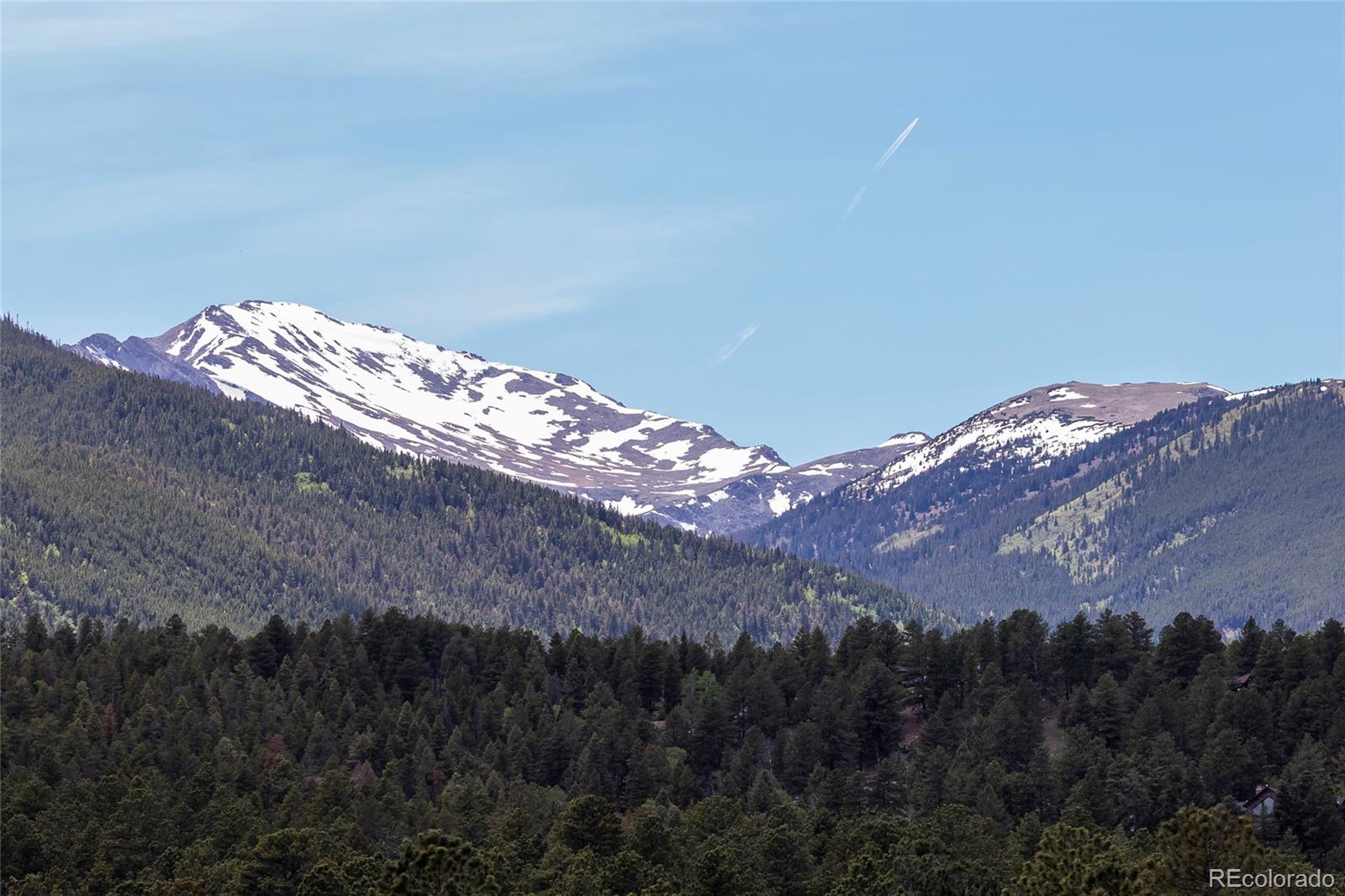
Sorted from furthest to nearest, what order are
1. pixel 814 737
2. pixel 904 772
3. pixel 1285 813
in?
pixel 814 737, pixel 904 772, pixel 1285 813

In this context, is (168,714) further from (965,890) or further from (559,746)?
(965,890)

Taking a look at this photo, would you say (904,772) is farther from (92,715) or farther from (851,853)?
(92,715)

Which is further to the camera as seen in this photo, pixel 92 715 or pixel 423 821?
pixel 92 715

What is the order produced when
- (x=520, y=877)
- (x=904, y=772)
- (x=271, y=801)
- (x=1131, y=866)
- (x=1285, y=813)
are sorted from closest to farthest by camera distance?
(x=1131, y=866), (x=520, y=877), (x=1285, y=813), (x=271, y=801), (x=904, y=772)

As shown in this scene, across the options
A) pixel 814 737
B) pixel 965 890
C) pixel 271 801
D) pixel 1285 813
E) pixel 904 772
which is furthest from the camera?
pixel 814 737

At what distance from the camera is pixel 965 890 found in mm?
121375

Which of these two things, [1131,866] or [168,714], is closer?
[1131,866]

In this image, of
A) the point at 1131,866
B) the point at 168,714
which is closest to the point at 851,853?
the point at 1131,866

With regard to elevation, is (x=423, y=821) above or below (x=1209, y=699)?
below

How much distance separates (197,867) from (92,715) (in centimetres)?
6201

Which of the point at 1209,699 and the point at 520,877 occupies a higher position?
the point at 1209,699

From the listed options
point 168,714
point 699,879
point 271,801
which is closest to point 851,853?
point 699,879

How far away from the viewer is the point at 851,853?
138125mm

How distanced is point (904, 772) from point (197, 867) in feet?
238
